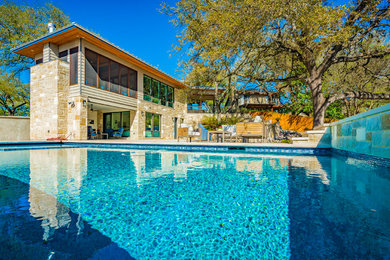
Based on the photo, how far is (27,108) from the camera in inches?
727

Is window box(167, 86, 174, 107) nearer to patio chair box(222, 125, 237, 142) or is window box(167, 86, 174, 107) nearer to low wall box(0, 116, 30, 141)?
patio chair box(222, 125, 237, 142)

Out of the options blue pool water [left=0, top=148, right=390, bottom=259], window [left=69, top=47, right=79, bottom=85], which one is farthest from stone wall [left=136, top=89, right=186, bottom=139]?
blue pool water [left=0, top=148, right=390, bottom=259]

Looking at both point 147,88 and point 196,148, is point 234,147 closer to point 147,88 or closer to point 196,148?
point 196,148

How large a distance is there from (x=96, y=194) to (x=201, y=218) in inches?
50.7

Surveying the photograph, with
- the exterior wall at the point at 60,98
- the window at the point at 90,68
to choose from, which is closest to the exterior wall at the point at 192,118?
the exterior wall at the point at 60,98

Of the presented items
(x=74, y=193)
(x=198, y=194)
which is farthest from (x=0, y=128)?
(x=198, y=194)

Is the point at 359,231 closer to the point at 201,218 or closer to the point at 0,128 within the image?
the point at 201,218

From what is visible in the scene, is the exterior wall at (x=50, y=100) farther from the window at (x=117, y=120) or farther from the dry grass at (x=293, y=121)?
the dry grass at (x=293, y=121)

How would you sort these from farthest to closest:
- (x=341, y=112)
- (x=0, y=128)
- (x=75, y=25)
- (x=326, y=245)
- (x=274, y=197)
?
(x=341, y=112), (x=0, y=128), (x=75, y=25), (x=274, y=197), (x=326, y=245)

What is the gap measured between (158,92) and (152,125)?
286 cm

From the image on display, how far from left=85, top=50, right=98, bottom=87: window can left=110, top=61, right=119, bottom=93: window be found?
1.04 metres

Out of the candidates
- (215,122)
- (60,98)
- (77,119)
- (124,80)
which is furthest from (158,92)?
(60,98)

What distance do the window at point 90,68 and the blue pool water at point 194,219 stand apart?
8728 mm

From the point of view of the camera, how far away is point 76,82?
964cm
